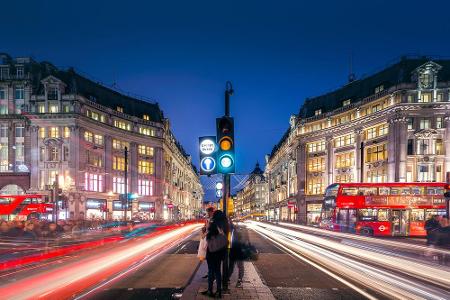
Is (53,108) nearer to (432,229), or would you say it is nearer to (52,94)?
(52,94)

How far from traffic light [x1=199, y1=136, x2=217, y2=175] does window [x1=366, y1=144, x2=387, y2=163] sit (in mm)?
53462

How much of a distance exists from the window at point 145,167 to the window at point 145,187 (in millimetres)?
1743

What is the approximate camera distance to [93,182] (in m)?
64.2

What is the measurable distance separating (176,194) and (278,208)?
26.6m

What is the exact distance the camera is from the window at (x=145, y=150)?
252 ft

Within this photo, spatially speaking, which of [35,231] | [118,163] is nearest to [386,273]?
[35,231]

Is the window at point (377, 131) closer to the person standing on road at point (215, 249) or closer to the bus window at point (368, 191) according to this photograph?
the bus window at point (368, 191)

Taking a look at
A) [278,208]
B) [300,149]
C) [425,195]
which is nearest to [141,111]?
[300,149]

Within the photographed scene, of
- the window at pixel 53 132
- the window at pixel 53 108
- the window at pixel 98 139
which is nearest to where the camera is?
the window at pixel 53 132

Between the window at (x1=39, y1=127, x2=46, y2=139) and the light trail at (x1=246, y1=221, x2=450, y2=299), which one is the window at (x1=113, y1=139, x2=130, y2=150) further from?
the light trail at (x1=246, y1=221, x2=450, y2=299)

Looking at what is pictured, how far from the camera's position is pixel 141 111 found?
265 feet

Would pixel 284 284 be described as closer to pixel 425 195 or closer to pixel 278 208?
pixel 425 195

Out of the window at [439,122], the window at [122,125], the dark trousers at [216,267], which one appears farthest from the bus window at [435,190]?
the window at [122,125]

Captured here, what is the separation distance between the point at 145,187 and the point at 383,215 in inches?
2077
